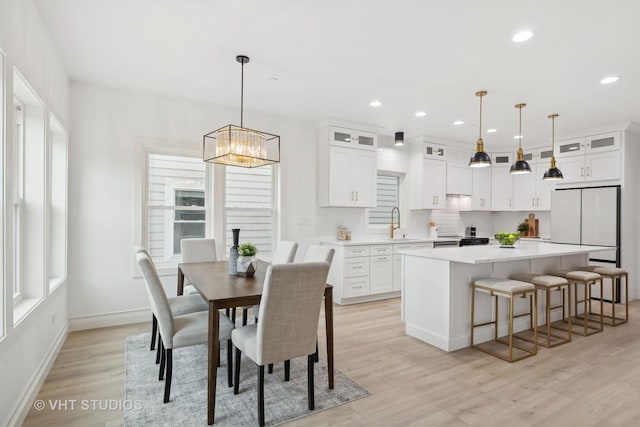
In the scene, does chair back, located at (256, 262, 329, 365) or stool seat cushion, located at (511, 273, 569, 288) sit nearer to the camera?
chair back, located at (256, 262, 329, 365)

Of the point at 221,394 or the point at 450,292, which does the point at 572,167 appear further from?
the point at 221,394

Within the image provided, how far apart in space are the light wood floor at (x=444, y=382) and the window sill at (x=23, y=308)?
0.63 meters

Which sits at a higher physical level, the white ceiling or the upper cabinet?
the white ceiling

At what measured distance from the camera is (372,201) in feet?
18.8

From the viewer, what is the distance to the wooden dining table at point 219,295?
86.0 inches

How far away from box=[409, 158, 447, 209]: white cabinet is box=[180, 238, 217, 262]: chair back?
379cm

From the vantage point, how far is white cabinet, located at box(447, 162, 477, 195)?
21.7 feet

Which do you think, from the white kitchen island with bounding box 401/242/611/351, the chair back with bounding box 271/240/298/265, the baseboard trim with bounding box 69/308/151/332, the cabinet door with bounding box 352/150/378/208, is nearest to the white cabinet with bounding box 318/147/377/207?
the cabinet door with bounding box 352/150/378/208

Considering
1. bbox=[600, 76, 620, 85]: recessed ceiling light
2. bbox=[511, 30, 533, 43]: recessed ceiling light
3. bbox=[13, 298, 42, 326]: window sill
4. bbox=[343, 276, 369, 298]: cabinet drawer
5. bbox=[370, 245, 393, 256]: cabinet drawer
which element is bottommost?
bbox=[343, 276, 369, 298]: cabinet drawer

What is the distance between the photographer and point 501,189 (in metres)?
7.02

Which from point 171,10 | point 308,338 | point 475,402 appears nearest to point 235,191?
point 171,10

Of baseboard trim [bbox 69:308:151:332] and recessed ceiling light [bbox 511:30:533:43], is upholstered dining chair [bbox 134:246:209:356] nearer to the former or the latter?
baseboard trim [bbox 69:308:151:332]

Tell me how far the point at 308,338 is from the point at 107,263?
2.91m

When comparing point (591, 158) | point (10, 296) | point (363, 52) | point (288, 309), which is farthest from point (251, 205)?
point (591, 158)
